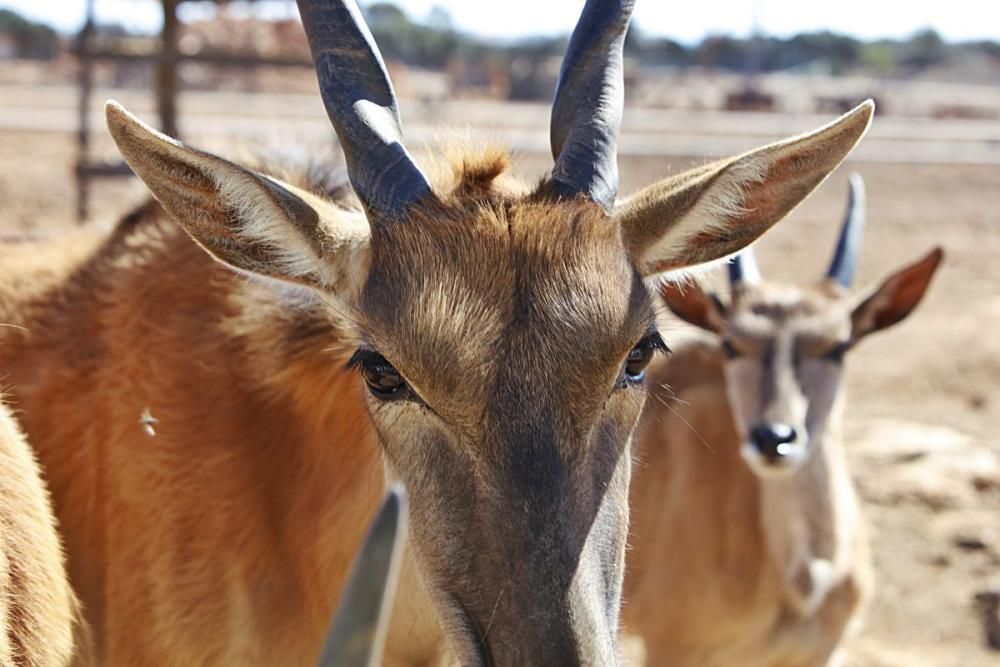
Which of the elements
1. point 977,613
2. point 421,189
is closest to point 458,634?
point 421,189

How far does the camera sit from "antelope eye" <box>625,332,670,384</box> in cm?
288

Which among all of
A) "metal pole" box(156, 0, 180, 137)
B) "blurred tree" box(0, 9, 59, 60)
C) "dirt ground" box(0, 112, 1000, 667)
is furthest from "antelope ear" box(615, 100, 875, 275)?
"blurred tree" box(0, 9, 59, 60)

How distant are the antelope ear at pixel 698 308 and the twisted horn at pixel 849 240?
0.70 metres

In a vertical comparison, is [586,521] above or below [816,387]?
above

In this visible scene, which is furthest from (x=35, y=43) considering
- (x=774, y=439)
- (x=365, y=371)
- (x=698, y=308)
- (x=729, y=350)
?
(x=365, y=371)

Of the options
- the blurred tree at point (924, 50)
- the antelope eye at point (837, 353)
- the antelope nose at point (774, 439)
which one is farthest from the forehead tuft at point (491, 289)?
the blurred tree at point (924, 50)

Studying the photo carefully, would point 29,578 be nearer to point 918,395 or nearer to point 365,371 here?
point 365,371

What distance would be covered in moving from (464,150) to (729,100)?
35.7 m

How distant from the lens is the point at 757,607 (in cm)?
580

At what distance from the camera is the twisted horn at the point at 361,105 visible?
3084 millimetres

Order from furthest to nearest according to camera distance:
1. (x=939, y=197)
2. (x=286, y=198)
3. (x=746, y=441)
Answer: (x=939, y=197), (x=746, y=441), (x=286, y=198)

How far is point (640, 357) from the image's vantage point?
2906 mm

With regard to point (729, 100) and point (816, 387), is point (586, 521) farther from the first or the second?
point (729, 100)

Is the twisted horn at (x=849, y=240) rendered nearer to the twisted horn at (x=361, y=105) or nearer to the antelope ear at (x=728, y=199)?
the antelope ear at (x=728, y=199)
